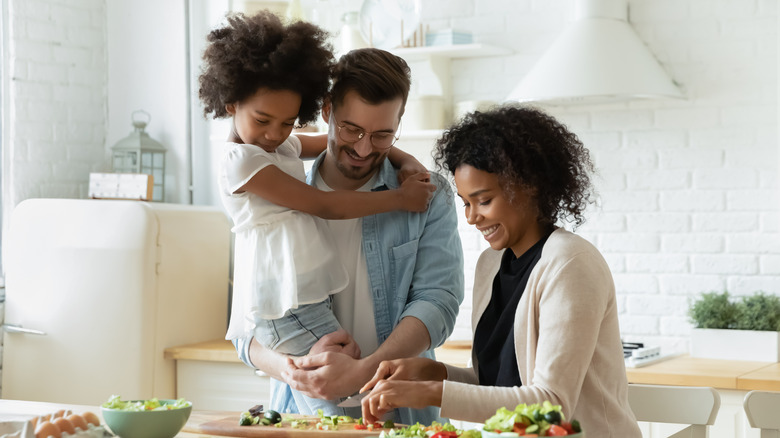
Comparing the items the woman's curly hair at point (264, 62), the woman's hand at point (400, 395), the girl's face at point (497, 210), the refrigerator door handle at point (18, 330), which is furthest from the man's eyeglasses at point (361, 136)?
the refrigerator door handle at point (18, 330)

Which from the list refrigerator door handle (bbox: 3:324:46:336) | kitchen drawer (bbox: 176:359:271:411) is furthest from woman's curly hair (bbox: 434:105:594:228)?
refrigerator door handle (bbox: 3:324:46:336)

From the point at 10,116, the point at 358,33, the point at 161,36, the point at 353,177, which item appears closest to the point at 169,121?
the point at 161,36

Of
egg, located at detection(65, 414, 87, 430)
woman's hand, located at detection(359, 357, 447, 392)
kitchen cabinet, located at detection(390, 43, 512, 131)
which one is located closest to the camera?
egg, located at detection(65, 414, 87, 430)

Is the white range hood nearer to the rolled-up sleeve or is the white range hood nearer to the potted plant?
the potted plant

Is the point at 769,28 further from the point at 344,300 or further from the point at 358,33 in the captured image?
the point at 344,300

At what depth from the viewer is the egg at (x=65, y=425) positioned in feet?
4.63

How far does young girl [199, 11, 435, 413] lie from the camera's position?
6.37 ft

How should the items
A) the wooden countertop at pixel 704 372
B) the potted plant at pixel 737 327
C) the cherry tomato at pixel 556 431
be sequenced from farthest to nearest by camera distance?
the potted plant at pixel 737 327 → the wooden countertop at pixel 704 372 → the cherry tomato at pixel 556 431

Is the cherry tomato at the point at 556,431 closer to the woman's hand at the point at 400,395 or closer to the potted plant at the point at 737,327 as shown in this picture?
the woman's hand at the point at 400,395

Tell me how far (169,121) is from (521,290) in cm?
310

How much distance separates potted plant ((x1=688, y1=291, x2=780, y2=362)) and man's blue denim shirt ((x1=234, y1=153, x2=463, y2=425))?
70.4 inches

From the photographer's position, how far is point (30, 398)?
156 inches

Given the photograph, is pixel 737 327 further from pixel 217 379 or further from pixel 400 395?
pixel 400 395

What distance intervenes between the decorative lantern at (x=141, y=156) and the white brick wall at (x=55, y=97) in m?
0.22
